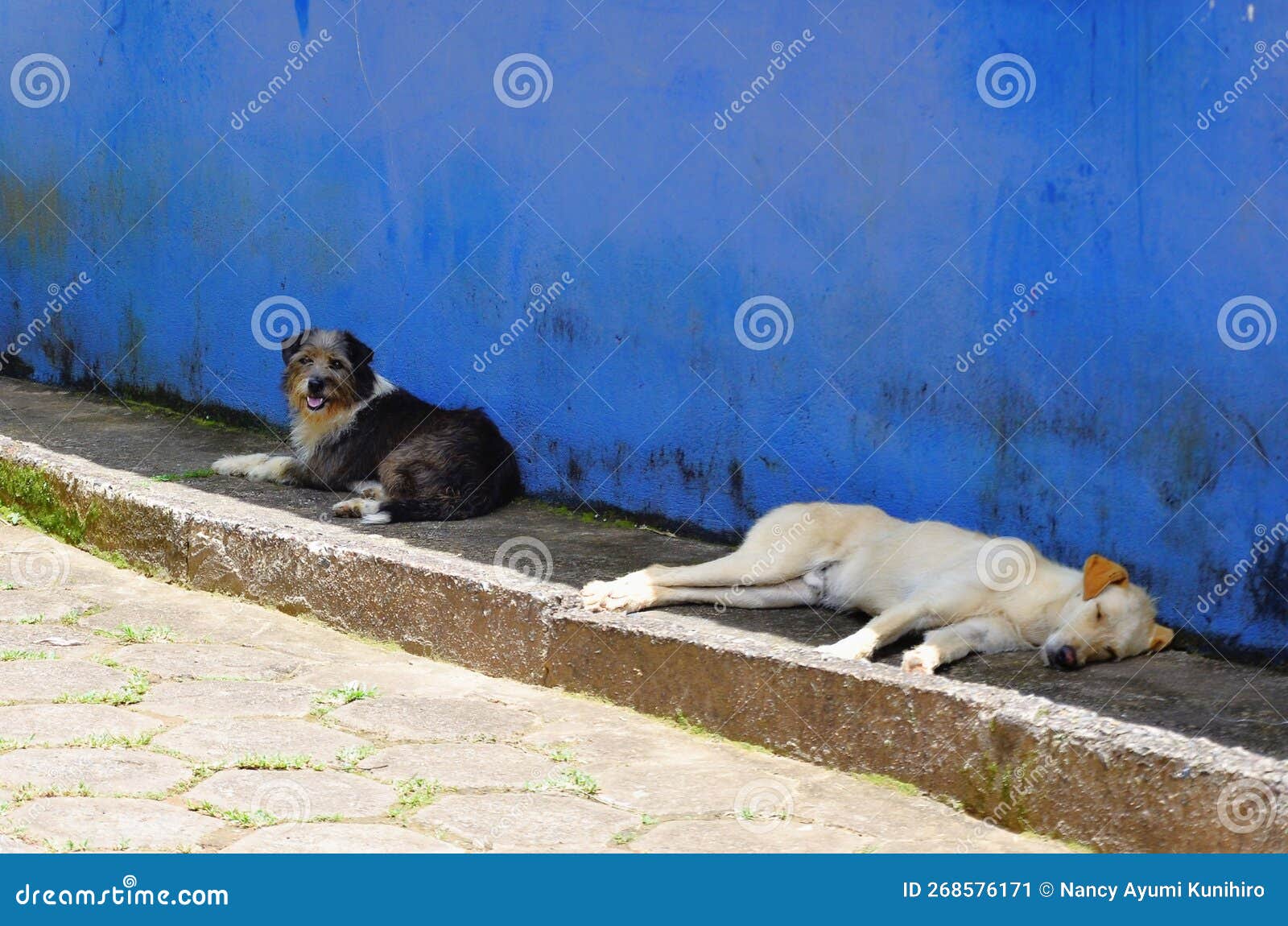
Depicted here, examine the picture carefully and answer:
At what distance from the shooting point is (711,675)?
502 centimetres

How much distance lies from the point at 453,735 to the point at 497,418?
2697 mm

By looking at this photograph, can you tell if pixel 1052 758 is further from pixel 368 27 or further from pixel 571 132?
pixel 368 27

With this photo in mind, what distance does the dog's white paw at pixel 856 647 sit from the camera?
4922 millimetres

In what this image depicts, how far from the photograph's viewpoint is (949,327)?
225 inches

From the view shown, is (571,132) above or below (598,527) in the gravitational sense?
above

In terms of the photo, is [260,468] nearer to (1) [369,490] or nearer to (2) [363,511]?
(1) [369,490]

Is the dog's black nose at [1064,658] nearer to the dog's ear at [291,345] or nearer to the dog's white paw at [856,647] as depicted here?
the dog's white paw at [856,647]

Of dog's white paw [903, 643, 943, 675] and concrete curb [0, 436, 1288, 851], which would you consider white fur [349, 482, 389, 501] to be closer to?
concrete curb [0, 436, 1288, 851]

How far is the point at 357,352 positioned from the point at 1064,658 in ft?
13.2

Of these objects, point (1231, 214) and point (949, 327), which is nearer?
point (1231, 214)

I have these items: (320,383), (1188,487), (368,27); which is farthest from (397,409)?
(1188,487)

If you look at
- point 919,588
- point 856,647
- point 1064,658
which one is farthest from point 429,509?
point 1064,658

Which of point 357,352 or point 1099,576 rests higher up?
point 357,352

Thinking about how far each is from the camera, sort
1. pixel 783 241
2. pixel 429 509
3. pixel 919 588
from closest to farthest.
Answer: pixel 919 588 < pixel 783 241 < pixel 429 509
